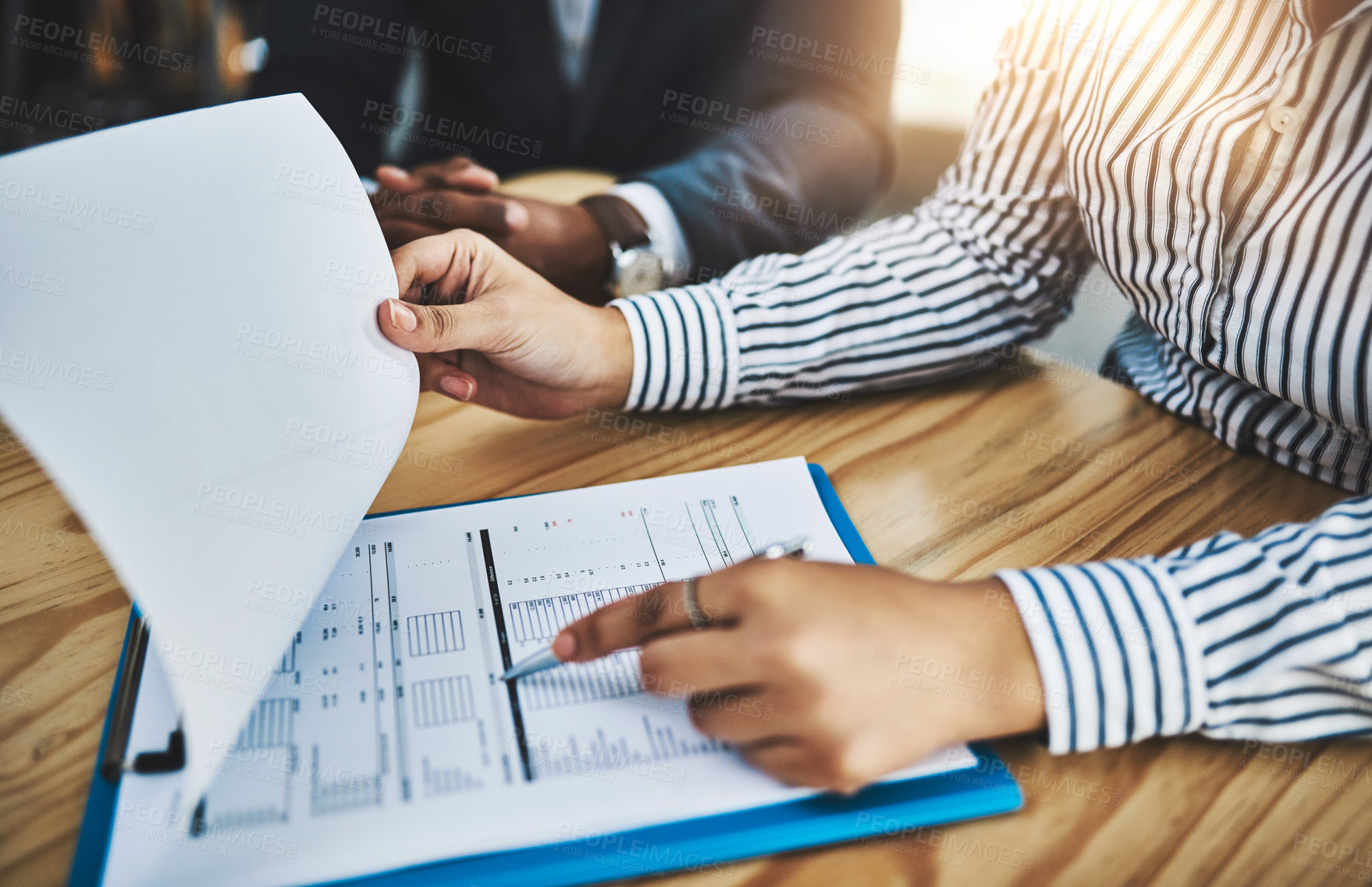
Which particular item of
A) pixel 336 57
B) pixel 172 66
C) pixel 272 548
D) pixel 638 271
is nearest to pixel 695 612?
pixel 272 548

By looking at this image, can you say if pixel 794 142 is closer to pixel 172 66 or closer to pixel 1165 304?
pixel 1165 304

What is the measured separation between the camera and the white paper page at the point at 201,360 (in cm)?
33

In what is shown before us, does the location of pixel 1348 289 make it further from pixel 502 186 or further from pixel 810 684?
pixel 502 186

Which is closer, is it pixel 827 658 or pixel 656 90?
pixel 827 658

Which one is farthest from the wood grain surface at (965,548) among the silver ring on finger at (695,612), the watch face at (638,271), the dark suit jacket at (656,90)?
the dark suit jacket at (656,90)

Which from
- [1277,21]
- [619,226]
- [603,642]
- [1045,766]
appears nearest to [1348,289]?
[1277,21]

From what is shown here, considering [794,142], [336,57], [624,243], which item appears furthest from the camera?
[336,57]

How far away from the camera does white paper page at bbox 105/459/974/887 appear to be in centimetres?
34

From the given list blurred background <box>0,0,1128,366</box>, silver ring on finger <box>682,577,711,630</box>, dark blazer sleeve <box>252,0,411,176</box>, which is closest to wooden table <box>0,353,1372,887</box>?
silver ring on finger <box>682,577,711,630</box>

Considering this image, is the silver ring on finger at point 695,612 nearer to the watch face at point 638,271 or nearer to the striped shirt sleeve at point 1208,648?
the striped shirt sleeve at point 1208,648

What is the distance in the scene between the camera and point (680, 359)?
660 millimetres

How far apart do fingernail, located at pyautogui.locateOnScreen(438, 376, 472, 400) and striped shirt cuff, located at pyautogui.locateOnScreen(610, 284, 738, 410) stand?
0.42 ft

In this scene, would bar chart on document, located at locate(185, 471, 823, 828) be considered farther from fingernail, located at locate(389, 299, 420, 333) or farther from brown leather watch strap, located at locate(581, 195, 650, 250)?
brown leather watch strap, located at locate(581, 195, 650, 250)

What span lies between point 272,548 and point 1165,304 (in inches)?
24.9
